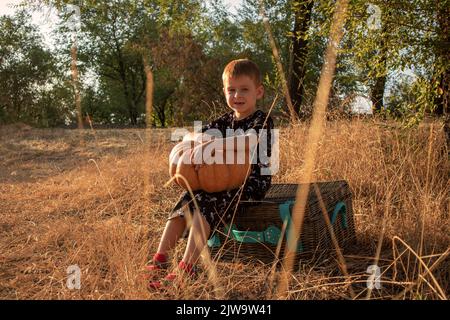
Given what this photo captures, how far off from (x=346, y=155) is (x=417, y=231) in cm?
165

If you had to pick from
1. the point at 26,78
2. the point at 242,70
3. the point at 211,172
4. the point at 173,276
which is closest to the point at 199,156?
the point at 211,172

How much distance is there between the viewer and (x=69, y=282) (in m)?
2.57

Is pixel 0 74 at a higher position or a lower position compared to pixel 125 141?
higher

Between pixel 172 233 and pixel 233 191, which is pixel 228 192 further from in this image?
pixel 172 233

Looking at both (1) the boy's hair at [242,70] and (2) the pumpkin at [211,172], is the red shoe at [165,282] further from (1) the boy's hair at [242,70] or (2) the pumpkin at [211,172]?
(1) the boy's hair at [242,70]

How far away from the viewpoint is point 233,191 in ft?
9.66

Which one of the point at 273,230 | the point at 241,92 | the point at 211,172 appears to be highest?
the point at 241,92

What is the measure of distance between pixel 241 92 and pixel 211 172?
597mm

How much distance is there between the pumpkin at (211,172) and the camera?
2.82 m

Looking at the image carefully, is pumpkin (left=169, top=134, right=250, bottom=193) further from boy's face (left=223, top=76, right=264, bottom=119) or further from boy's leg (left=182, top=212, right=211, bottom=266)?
boy's face (left=223, top=76, right=264, bottom=119)

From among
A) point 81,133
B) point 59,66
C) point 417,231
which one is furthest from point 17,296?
point 59,66

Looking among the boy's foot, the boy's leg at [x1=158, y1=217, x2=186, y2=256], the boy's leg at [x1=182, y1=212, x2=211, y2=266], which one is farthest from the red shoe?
the boy's leg at [x1=158, y1=217, x2=186, y2=256]

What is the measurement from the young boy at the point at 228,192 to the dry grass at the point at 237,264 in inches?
5.2
